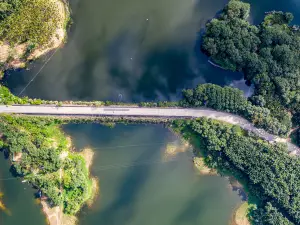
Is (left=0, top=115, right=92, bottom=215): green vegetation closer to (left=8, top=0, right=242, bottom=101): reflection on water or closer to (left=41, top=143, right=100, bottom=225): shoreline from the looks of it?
(left=41, top=143, right=100, bottom=225): shoreline

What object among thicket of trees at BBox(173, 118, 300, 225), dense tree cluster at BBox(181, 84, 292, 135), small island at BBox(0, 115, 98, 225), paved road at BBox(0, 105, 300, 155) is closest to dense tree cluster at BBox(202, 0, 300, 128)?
dense tree cluster at BBox(181, 84, 292, 135)

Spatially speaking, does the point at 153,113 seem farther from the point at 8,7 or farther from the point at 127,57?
the point at 8,7

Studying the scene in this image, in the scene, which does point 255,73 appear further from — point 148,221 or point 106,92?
point 148,221

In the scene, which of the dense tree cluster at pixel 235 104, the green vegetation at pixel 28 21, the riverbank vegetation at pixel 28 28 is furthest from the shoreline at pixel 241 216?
the green vegetation at pixel 28 21

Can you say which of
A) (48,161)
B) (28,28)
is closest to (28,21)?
(28,28)

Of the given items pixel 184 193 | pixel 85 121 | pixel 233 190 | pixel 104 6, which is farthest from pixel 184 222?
pixel 104 6

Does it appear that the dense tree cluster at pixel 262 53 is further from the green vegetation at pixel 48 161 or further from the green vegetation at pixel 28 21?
the green vegetation at pixel 48 161
